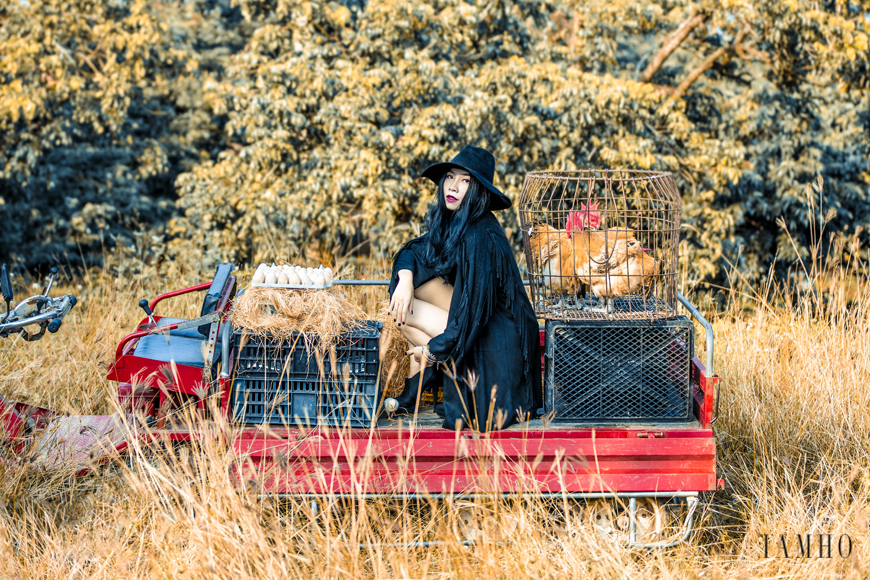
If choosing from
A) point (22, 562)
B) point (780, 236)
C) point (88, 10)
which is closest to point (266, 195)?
point (88, 10)

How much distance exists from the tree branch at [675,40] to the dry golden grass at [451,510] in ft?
20.5

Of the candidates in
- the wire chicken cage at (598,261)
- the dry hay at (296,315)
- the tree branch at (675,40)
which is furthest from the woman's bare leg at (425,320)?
the tree branch at (675,40)

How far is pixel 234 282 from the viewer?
13.6 feet

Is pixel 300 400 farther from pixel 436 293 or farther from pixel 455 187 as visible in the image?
pixel 455 187

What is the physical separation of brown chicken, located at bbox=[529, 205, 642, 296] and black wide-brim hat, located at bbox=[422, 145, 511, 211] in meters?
0.26

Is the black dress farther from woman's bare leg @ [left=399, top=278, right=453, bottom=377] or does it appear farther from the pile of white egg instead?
the pile of white egg

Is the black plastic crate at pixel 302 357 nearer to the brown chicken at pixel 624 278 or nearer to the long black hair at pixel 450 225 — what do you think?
the long black hair at pixel 450 225

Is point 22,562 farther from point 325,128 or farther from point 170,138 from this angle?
point 170,138

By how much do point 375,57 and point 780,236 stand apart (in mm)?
6095

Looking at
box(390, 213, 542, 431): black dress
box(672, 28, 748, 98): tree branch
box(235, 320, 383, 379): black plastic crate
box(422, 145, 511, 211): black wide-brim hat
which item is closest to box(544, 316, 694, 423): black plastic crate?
box(390, 213, 542, 431): black dress

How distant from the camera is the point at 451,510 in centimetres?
270

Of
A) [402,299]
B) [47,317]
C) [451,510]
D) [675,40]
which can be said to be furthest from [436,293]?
[675,40]

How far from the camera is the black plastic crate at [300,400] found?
11.1ft

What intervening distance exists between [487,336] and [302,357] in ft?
2.90
